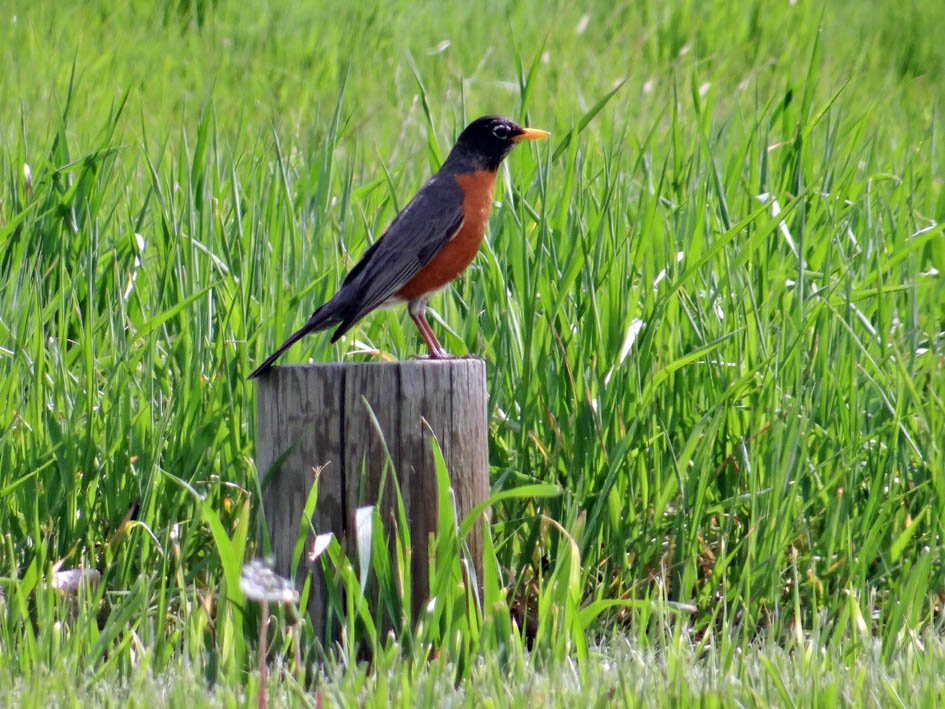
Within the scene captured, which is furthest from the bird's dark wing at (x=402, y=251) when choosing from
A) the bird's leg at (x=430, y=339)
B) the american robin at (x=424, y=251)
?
the bird's leg at (x=430, y=339)

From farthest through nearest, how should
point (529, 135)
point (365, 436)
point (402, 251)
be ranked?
1. point (529, 135)
2. point (402, 251)
3. point (365, 436)

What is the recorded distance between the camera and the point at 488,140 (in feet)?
12.2

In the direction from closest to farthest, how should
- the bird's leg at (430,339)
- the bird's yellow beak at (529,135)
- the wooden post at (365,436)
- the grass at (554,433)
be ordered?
the grass at (554,433) → the wooden post at (365,436) → the bird's leg at (430,339) → the bird's yellow beak at (529,135)

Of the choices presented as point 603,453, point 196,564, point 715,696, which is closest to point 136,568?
point 196,564

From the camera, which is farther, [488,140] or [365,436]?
[488,140]

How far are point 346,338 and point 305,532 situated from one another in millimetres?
1237

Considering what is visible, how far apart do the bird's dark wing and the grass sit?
0.69 ft

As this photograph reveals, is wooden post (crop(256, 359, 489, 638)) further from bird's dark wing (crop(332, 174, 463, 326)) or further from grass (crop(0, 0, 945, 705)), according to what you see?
bird's dark wing (crop(332, 174, 463, 326))

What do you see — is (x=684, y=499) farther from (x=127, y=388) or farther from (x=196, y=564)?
(x=127, y=388)

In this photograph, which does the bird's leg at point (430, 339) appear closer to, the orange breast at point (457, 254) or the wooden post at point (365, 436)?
the orange breast at point (457, 254)

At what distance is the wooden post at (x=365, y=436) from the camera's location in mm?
2791

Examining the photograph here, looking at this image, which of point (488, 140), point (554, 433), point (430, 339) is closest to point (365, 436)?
point (430, 339)

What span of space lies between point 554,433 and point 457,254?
58 centimetres

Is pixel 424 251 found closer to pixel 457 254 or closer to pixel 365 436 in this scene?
pixel 457 254
